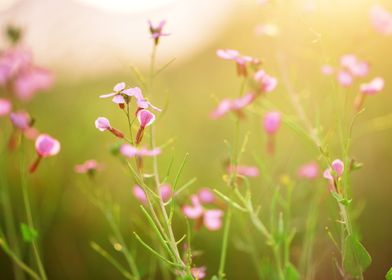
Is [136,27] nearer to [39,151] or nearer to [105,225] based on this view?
[105,225]

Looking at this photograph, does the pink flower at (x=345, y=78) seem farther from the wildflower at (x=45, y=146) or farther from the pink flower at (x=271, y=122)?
the wildflower at (x=45, y=146)

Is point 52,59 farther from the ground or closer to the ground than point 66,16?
closer to the ground

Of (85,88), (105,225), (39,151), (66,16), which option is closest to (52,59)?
(66,16)

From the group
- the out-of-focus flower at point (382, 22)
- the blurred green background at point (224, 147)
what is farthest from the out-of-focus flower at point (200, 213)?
the out-of-focus flower at point (382, 22)

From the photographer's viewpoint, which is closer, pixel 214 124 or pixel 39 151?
pixel 39 151

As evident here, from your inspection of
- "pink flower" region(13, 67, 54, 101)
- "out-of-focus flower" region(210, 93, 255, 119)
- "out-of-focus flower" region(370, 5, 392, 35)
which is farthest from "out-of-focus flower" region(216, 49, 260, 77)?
"pink flower" region(13, 67, 54, 101)

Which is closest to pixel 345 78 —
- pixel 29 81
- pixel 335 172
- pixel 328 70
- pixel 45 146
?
pixel 328 70
